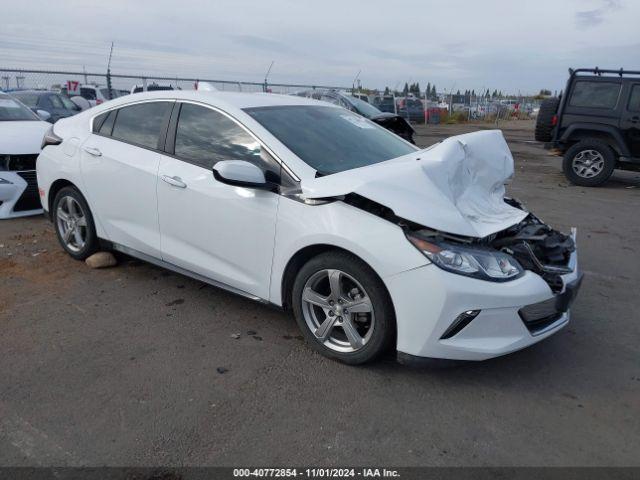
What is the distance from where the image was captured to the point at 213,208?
369cm

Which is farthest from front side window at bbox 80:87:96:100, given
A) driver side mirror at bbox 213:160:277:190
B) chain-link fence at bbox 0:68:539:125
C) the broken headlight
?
the broken headlight

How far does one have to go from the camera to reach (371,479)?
2428 millimetres

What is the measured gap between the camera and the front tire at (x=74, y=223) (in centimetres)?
480

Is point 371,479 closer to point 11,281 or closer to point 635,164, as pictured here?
point 11,281

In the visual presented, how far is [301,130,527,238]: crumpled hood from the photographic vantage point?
9.96 feet

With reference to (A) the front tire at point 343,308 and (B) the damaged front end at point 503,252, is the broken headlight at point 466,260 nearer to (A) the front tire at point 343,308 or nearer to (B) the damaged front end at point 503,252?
(B) the damaged front end at point 503,252

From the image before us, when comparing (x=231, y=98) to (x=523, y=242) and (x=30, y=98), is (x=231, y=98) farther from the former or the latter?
(x=30, y=98)

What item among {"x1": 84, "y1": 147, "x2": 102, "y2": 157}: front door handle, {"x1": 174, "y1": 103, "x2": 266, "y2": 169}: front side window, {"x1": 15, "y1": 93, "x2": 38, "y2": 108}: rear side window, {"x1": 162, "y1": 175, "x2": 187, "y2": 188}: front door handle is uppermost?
{"x1": 174, "y1": 103, "x2": 266, "y2": 169}: front side window

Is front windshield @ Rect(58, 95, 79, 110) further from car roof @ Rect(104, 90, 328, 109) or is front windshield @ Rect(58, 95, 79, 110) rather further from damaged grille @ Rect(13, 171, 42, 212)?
car roof @ Rect(104, 90, 328, 109)

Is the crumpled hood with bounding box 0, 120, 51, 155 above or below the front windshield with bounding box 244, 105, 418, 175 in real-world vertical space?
below

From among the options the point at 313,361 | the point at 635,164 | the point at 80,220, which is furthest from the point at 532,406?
the point at 635,164

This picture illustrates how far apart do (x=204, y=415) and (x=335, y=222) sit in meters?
1.28

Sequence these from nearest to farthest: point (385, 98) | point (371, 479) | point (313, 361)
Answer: point (371, 479) → point (313, 361) → point (385, 98)

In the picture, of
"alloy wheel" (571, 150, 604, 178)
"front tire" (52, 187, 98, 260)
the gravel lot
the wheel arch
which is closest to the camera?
the gravel lot
